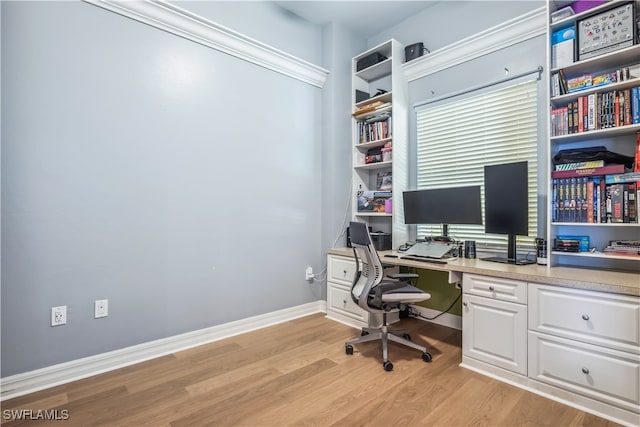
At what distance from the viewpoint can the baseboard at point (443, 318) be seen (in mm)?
2934

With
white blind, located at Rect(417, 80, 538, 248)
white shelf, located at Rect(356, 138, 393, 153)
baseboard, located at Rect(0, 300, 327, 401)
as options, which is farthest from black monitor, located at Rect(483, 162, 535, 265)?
baseboard, located at Rect(0, 300, 327, 401)

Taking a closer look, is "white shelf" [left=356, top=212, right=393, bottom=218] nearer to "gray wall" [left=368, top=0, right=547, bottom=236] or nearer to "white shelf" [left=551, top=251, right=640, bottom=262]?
"gray wall" [left=368, top=0, right=547, bottom=236]

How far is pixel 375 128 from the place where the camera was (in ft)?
11.2

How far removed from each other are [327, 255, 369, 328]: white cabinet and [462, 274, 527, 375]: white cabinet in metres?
0.98

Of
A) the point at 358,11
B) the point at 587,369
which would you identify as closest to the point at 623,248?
the point at 587,369

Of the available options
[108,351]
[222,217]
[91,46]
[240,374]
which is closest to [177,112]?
[91,46]

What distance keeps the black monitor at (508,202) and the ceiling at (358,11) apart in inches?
75.9

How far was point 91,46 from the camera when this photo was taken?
7.05ft

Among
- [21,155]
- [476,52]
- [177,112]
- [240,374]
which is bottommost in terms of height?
[240,374]

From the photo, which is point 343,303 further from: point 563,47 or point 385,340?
point 563,47

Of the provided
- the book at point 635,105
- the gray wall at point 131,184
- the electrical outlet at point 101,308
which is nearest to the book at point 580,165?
the book at point 635,105

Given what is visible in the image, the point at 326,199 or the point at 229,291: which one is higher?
the point at 326,199

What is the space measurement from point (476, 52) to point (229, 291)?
3.08 meters

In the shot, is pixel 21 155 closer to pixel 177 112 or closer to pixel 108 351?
pixel 177 112
